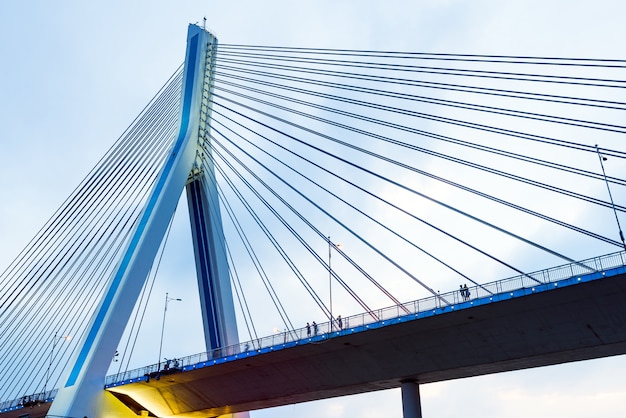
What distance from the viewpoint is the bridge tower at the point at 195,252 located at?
33125 mm

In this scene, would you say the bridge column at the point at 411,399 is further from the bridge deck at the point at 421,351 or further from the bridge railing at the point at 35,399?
the bridge railing at the point at 35,399

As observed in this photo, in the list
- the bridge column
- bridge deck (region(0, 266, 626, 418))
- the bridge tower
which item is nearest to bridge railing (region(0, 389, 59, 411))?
bridge deck (region(0, 266, 626, 418))

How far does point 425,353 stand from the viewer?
2928 centimetres

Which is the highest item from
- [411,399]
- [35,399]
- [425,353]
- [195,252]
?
[195,252]

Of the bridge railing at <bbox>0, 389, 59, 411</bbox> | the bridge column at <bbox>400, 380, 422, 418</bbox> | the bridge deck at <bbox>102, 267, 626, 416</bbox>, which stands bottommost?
the bridge column at <bbox>400, 380, 422, 418</bbox>

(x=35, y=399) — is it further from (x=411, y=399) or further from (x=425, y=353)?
(x=425, y=353)

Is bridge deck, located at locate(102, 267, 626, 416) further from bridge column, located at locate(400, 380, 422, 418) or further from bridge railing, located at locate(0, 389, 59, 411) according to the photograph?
bridge railing, located at locate(0, 389, 59, 411)

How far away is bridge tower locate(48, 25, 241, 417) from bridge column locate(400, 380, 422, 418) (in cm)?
1056

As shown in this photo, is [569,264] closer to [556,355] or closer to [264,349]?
[556,355]

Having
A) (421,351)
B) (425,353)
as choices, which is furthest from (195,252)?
(425,353)

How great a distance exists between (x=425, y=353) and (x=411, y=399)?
328 cm

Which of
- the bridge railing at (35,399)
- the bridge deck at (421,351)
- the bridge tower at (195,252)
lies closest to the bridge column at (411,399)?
the bridge deck at (421,351)

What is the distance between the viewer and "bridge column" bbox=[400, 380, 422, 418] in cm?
3125

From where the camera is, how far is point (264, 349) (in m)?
32.4
